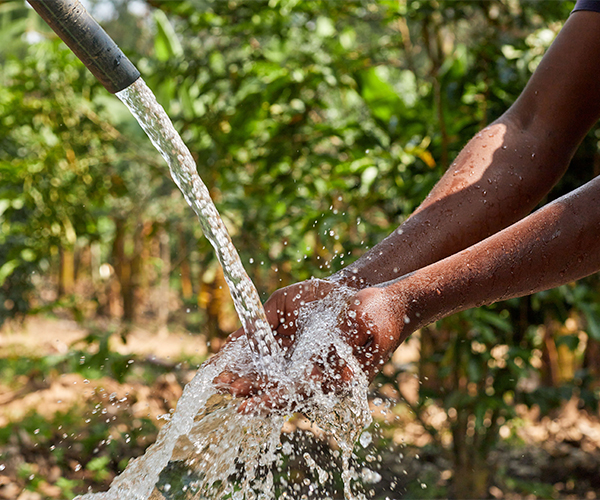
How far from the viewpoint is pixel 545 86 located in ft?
3.56

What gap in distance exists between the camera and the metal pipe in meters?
0.71

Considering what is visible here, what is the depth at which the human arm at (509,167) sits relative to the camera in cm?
99

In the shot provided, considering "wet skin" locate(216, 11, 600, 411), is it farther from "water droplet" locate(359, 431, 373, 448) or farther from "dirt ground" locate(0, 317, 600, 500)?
"dirt ground" locate(0, 317, 600, 500)

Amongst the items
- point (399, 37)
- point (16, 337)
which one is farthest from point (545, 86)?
point (16, 337)

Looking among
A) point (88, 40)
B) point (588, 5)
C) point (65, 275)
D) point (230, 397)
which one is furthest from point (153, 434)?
point (65, 275)

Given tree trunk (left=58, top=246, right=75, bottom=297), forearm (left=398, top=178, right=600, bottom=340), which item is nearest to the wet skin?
forearm (left=398, top=178, right=600, bottom=340)

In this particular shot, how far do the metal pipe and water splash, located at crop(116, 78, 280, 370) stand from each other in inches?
1.8

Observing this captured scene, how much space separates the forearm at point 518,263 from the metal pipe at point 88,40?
0.47 m

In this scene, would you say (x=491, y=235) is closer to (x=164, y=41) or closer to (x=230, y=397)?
(x=230, y=397)

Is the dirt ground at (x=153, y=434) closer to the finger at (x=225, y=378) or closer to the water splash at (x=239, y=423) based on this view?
the water splash at (x=239, y=423)

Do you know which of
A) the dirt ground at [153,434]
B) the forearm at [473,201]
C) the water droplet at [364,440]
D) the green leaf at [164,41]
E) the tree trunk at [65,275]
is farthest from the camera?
the tree trunk at [65,275]

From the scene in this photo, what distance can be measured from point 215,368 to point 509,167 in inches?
24.9

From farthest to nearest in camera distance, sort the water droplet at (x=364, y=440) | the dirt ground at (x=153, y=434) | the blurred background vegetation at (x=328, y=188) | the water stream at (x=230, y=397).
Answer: the dirt ground at (x=153, y=434) < the blurred background vegetation at (x=328, y=188) < the water droplet at (x=364, y=440) < the water stream at (x=230, y=397)

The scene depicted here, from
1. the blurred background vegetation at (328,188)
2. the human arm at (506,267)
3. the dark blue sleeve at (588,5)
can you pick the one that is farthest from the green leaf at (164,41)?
the human arm at (506,267)
